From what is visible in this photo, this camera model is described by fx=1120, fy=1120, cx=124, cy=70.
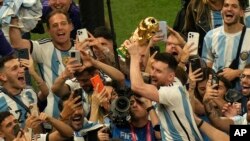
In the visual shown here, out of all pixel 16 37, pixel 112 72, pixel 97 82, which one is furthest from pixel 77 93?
pixel 16 37

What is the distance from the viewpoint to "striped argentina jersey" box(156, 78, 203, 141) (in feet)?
35.9

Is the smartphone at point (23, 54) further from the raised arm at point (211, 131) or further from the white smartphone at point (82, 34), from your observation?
the raised arm at point (211, 131)

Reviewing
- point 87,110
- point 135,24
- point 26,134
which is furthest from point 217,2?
point 135,24

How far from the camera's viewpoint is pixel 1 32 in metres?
12.7

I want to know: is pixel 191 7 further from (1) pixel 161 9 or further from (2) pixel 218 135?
(1) pixel 161 9

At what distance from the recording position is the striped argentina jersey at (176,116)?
1095 centimetres

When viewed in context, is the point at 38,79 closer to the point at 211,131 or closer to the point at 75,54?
the point at 75,54

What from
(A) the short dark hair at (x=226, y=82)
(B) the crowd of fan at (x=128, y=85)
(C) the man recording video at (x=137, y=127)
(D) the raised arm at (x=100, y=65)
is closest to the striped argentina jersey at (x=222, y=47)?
(B) the crowd of fan at (x=128, y=85)

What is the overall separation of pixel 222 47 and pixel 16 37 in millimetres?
2367

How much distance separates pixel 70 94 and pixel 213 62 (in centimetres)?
198

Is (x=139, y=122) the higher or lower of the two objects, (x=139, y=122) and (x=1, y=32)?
the lower

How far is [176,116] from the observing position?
1095 centimetres

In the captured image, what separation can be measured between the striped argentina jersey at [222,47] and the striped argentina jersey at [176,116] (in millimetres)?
1761

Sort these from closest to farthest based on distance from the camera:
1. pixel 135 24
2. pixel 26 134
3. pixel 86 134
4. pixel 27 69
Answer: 1. pixel 26 134
2. pixel 86 134
3. pixel 27 69
4. pixel 135 24
